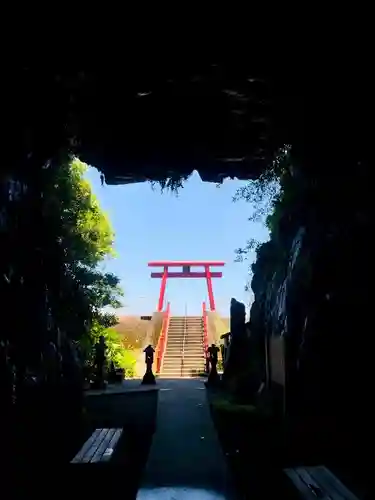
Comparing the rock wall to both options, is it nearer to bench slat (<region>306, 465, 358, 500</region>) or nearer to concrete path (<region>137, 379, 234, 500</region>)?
concrete path (<region>137, 379, 234, 500</region>)

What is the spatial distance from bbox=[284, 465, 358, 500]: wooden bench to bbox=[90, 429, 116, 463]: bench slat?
4.97ft

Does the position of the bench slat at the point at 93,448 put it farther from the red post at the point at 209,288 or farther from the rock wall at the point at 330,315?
the red post at the point at 209,288

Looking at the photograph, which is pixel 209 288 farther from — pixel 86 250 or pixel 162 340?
pixel 86 250

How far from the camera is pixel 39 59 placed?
4.59 m

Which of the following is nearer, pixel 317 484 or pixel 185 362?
pixel 317 484

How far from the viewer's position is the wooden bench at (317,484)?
2.72 metres

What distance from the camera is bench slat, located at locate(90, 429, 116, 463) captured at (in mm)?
3611

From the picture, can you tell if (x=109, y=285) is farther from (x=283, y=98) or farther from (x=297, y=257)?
(x=283, y=98)

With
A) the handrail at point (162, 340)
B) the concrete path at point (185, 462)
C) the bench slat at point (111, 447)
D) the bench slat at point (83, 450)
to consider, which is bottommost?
the concrete path at point (185, 462)

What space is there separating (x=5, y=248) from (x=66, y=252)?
27.8 ft

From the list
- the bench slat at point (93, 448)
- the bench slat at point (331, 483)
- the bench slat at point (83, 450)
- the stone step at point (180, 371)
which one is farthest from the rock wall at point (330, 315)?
the stone step at point (180, 371)

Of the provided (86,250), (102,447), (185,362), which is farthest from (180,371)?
(102,447)

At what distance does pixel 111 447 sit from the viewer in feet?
13.3

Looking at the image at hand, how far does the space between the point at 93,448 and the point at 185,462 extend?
95 cm
